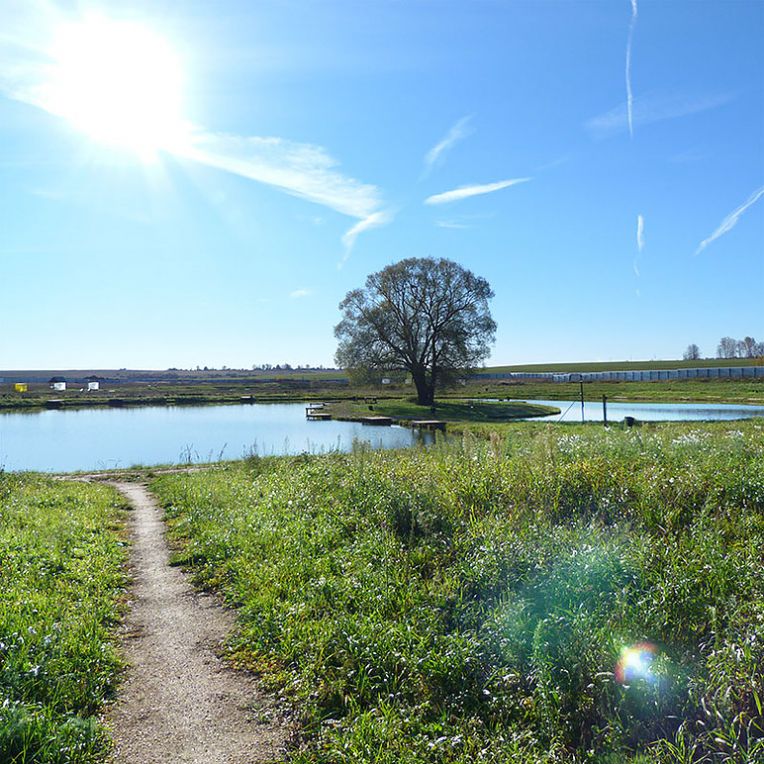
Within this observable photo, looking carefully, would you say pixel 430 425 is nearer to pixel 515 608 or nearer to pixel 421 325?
pixel 421 325

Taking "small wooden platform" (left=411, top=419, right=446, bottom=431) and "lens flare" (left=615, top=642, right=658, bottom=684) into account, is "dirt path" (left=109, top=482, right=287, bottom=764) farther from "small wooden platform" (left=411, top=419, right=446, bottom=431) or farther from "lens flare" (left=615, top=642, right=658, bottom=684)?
"small wooden platform" (left=411, top=419, right=446, bottom=431)

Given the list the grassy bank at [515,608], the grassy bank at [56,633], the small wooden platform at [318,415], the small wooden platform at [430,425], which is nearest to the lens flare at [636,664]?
the grassy bank at [515,608]

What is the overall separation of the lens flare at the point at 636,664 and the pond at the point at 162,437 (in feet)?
48.9

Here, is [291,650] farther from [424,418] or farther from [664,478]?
[424,418]

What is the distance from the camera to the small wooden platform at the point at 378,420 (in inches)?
1670

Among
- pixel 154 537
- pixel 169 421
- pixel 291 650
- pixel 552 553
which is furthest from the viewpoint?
pixel 169 421

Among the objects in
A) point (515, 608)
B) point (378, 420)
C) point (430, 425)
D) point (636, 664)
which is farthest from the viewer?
point (378, 420)

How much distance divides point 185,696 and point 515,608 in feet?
10.2

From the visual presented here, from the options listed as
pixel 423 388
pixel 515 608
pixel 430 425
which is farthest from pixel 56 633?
pixel 423 388

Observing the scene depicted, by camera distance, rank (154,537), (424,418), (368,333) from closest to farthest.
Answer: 1. (154,537)
2. (424,418)
3. (368,333)

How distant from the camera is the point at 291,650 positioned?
18.8ft

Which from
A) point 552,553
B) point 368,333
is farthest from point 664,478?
point 368,333

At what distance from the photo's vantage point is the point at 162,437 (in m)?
37.3

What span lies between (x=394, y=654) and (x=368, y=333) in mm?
47116
